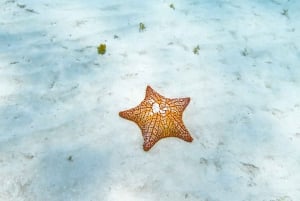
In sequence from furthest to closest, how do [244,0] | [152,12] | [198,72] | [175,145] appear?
1. [244,0]
2. [152,12]
3. [198,72]
4. [175,145]

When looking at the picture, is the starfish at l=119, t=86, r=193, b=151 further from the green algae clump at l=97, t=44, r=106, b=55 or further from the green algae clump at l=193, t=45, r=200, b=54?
the green algae clump at l=193, t=45, r=200, b=54

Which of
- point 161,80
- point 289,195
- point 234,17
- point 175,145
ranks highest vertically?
point 234,17

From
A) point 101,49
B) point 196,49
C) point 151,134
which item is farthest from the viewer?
point 196,49

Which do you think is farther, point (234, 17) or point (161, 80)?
point (234, 17)

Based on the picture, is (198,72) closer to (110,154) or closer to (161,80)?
(161,80)

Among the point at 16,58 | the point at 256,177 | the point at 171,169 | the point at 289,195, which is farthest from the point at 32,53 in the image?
the point at 289,195

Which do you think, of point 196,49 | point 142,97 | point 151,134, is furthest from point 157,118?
point 196,49

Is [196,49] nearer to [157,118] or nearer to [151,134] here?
[157,118]
